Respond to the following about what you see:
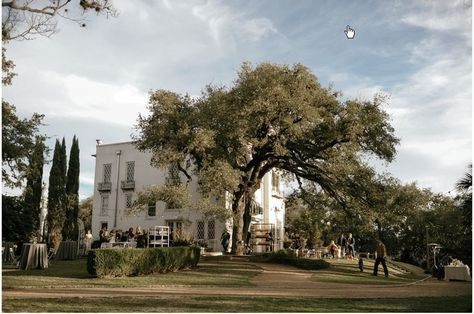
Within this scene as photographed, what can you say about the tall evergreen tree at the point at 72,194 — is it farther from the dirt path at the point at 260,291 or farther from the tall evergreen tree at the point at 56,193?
the dirt path at the point at 260,291

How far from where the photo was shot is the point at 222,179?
822 inches

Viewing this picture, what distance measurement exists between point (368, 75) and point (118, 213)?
31.6 meters

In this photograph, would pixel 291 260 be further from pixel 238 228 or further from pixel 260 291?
pixel 260 291

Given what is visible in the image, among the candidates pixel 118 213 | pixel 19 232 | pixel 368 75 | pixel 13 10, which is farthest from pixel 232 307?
pixel 118 213

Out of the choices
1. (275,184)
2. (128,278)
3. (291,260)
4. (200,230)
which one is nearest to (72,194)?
(200,230)

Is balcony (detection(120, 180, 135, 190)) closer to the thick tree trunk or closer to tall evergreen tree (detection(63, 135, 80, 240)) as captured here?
tall evergreen tree (detection(63, 135, 80, 240))

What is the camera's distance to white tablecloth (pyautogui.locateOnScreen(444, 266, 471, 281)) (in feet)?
64.6

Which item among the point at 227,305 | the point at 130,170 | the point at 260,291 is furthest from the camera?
the point at 130,170

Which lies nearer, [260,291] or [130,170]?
[260,291]

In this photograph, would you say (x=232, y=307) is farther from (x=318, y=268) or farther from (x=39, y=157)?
(x=39, y=157)

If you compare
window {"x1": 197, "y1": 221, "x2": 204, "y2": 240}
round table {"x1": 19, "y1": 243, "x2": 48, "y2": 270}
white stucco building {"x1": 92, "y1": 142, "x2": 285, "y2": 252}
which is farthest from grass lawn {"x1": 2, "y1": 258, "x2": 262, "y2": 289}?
white stucco building {"x1": 92, "y1": 142, "x2": 285, "y2": 252}

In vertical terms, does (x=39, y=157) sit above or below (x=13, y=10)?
below

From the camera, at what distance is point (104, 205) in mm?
43594

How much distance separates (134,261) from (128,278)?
2.91 feet
